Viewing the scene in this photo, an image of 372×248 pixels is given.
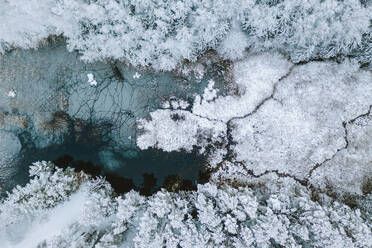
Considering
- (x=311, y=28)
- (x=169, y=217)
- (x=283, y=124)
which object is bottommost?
(x=169, y=217)

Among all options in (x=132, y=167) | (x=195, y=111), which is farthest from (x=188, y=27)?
(x=132, y=167)

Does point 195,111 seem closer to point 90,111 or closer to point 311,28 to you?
point 90,111

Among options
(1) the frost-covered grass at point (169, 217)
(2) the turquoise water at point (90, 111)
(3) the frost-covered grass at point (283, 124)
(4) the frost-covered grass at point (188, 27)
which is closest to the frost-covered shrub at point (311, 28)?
(4) the frost-covered grass at point (188, 27)

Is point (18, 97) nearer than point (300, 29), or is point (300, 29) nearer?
point (300, 29)

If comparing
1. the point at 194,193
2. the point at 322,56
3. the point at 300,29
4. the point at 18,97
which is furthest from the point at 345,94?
the point at 18,97

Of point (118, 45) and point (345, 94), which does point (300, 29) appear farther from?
point (118, 45)

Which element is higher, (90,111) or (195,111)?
(195,111)

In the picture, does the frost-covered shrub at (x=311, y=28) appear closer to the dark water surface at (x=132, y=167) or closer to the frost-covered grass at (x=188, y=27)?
the frost-covered grass at (x=188, y=27)
